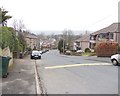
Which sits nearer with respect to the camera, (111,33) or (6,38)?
(6,38)

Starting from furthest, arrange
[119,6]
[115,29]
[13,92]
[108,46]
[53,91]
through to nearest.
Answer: [115,29] < [108,46] < [119,6] < [53,91] < [13,92]

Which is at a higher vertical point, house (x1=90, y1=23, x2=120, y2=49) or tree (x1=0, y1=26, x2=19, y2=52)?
house (x1=90, y1=23, x2=120, y2=49)

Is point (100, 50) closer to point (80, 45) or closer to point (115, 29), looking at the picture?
point (115, 29)

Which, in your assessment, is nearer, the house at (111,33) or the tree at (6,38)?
the tree at (6,38)

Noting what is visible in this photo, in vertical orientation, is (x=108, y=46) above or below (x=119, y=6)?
below

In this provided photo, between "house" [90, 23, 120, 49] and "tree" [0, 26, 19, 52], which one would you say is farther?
"house" [90, 23, 120, 49]

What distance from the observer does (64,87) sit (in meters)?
11.4

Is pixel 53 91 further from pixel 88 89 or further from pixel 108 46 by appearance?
pixel 108 46

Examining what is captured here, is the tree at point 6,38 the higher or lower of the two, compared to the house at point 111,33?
lower

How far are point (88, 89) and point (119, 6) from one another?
25.8m

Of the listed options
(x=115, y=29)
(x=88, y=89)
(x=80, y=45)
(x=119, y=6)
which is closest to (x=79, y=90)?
(x=88, y=89)

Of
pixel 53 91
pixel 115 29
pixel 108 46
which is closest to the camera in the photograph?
pixel 53 91

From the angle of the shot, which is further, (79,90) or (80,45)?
(80,45)

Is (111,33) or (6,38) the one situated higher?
(111,33)
